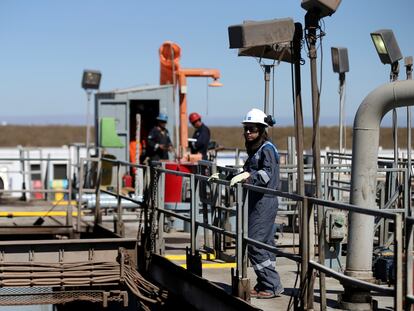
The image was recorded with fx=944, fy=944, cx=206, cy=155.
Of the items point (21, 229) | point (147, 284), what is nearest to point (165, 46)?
point (21, 229)

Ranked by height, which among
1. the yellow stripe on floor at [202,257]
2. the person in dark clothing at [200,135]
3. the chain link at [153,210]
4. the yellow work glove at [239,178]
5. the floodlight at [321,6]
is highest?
the floodlight at [321,6]

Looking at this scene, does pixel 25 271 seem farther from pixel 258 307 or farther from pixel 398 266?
pixel 398 266

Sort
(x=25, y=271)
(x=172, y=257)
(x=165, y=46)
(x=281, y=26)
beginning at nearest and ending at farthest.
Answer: (x=281, y=26), (x=25, y=271), (x=172, y=257), (x=165, y=46)

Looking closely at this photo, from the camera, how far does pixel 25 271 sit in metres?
10.7

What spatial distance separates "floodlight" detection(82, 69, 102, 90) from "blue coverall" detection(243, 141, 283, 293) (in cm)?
1332

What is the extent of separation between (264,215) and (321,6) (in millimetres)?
2173

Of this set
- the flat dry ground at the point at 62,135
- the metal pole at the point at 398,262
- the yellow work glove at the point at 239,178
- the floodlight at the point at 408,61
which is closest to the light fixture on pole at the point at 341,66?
the floodlight at the point at 408,61

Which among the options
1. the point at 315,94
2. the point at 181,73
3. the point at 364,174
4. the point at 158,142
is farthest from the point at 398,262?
the point at 181,73

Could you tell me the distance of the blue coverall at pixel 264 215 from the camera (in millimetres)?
9102

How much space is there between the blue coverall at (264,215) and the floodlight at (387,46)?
4052mm

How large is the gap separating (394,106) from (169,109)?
14881 mm

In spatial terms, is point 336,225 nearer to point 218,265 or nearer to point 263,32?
point 218,265

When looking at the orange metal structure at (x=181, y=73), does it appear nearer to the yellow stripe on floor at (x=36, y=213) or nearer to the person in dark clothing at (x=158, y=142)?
the person in dark clothing at (x=158, y=142)

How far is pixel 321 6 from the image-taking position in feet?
26.9
